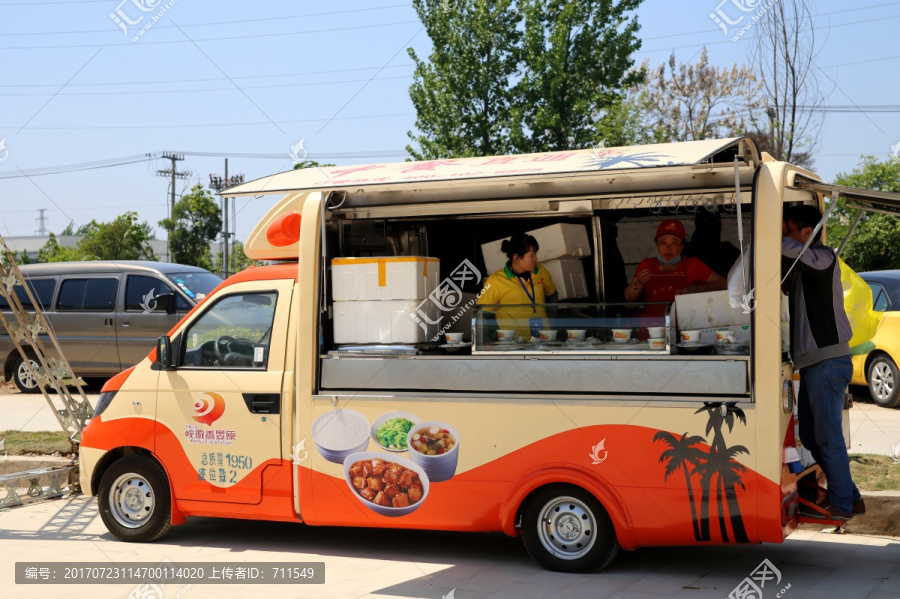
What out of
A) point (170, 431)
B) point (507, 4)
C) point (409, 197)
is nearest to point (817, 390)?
point (409, 197)

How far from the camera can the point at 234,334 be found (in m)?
6.55

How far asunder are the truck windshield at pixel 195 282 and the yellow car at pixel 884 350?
350 inches

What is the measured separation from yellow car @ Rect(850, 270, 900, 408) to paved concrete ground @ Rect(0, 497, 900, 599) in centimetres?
504

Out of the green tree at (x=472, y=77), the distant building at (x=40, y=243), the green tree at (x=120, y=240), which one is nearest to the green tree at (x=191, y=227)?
the green tree at (x=120, y=240)

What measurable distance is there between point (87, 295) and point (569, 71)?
12.9m

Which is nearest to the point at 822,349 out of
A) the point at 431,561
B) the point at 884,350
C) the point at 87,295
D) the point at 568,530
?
the point at 568,530

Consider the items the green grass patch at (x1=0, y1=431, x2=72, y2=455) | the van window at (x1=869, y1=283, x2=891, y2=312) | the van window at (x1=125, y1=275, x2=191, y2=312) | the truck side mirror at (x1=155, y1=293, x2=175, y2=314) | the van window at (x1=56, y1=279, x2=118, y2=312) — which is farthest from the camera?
the van window at (x1=56, y1=279, x2=118, y2=312)

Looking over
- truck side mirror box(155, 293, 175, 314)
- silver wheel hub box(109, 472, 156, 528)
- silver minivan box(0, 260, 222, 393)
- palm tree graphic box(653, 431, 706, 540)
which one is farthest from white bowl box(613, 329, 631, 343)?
truck side mirror box(155, 293, 175, 314)

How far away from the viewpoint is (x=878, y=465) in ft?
25.3

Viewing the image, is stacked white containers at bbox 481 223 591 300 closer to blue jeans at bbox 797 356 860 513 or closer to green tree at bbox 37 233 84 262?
blue jeans at bbox 797 356 860 513

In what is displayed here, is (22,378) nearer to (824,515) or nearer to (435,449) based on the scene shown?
(435,449)

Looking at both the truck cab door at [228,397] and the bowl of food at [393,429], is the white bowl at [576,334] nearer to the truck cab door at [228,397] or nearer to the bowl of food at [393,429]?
the bowl of food at [393,429]

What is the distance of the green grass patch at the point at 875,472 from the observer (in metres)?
6.93

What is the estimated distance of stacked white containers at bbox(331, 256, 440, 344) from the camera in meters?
6.15
